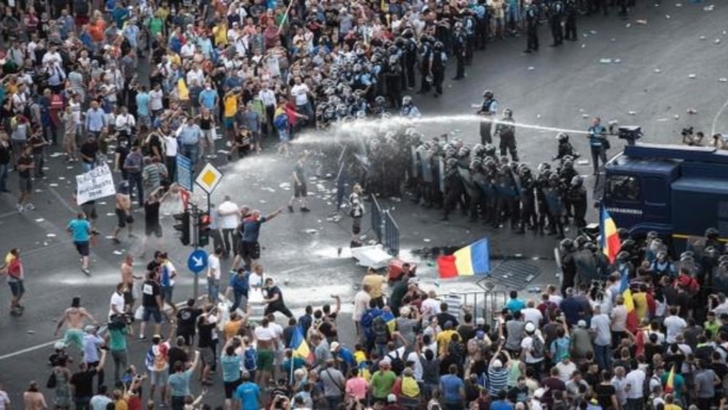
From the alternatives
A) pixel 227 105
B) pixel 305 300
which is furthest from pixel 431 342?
pixel 227 105

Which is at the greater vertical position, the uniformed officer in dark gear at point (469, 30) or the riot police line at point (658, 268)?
the uniformed officer in dark gear at point (469, 30)

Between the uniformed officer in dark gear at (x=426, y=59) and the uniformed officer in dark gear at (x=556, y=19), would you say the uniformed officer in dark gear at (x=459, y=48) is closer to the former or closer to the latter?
the uniformed officer in dark gear at (x=426, y=59)

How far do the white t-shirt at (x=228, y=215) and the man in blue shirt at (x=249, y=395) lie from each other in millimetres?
10057

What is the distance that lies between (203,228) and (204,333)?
4013mm

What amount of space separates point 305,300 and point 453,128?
1196cm

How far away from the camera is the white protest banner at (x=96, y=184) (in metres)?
44.9

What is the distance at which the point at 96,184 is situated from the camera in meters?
44.9

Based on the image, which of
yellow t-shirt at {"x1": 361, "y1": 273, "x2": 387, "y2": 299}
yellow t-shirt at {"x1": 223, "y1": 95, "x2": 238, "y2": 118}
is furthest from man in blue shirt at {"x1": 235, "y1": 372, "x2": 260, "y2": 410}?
yellow t-shirt at {"x1": 223, "y1": 95, "x2": 238, "y2": 118}

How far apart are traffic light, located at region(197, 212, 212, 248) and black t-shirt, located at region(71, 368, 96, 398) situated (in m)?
5.85

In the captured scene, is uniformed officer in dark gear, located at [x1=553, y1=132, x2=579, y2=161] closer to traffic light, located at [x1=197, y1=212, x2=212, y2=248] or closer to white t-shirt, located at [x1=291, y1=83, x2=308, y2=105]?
white t-shirt, located at [x1=291, y1=83, x2=308, y2=105]

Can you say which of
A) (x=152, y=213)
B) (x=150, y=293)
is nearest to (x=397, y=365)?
(x=150, y=293)

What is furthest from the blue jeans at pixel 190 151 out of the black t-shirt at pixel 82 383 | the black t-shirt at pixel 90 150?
the black t-shirt at pixel 82 383

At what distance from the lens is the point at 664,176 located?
42.8 meters

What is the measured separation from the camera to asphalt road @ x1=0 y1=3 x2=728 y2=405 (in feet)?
141
